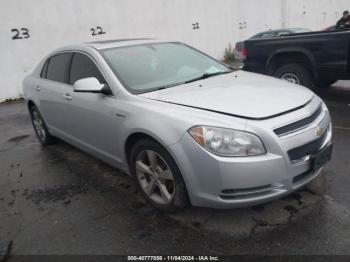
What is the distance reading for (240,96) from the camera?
297 centimetres

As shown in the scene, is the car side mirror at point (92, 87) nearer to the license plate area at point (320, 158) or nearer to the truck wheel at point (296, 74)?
the license plate area at point (320, 158)

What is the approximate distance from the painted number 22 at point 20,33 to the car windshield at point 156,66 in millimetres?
7694

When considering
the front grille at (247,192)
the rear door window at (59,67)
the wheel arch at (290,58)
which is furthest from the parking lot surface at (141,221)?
the wheel arch at (290,58)

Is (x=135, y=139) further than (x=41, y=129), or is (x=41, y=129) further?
(x=41, y=129)

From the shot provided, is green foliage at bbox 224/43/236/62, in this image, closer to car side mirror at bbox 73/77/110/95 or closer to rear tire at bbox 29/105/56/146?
rear tire at bbox 29/105/56/146

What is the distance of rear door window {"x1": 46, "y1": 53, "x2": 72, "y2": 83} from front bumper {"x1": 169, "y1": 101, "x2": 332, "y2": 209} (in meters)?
2.35

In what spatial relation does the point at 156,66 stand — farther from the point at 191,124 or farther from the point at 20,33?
the point at 20,33

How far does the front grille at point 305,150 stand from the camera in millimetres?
2594

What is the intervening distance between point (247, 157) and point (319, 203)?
1.10 metres

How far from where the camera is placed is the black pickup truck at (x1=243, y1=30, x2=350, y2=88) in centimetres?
590

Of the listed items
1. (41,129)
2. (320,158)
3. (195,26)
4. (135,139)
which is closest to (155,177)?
(135,139)

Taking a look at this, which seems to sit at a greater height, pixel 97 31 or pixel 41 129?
pixel 97 31

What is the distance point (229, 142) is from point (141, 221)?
3.85 feet

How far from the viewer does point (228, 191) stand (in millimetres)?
2609
